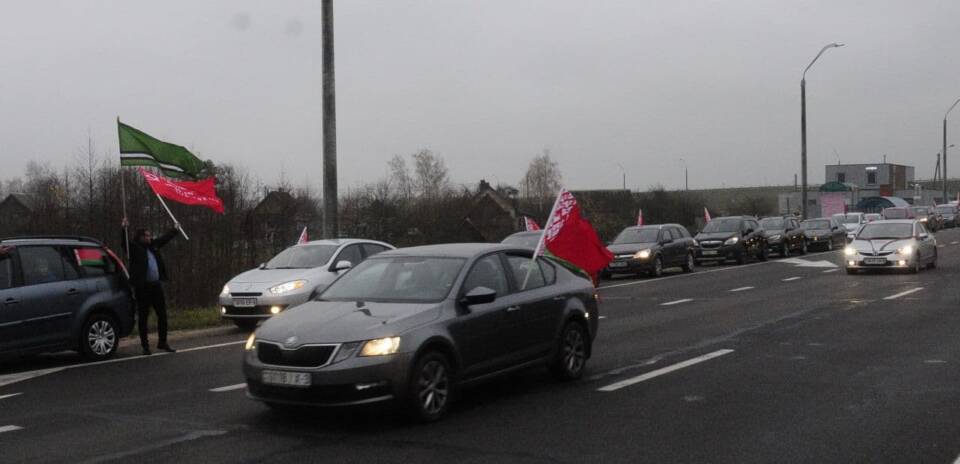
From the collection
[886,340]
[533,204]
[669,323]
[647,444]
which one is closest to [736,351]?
[886,340]

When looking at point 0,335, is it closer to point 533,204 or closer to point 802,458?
point 802,458

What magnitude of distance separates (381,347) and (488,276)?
1704 millimetres

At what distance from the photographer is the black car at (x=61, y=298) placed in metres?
11.2

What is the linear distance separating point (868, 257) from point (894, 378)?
17.3m

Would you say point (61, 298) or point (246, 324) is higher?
point (61, 298)

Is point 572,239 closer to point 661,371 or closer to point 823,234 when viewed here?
point 661,371

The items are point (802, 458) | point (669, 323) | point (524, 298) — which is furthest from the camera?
point (669, 323)

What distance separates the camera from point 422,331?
25.5 feet

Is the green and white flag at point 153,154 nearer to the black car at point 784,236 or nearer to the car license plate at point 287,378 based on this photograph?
the car license plate at point 287,378

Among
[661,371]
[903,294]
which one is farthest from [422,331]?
[903,294]

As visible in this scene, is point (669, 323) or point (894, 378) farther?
point (669, 323)

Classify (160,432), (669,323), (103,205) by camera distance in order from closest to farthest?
(160,432) < (669,323) < (103,205)

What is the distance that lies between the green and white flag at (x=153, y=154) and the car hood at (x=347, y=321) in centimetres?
754

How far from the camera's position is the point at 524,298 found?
9.16 m
